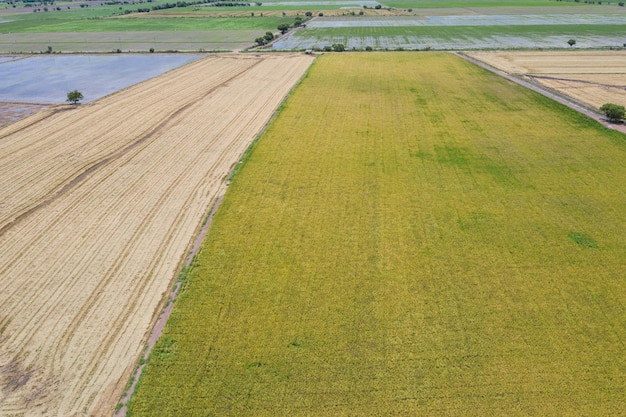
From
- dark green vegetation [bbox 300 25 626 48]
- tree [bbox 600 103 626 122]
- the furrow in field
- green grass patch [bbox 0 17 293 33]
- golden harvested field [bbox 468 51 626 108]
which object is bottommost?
the furrow in field

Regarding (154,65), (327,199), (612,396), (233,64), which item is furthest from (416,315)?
(154,65)

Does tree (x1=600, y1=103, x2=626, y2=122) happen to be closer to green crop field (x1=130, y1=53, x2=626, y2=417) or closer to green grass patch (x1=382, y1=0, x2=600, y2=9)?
green crop field (x1=130, y1=53, x2=626, y2=417)

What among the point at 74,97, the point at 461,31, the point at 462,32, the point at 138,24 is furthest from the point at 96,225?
the point at 138,24

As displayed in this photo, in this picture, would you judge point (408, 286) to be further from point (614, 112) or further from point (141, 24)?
point (141, 24)

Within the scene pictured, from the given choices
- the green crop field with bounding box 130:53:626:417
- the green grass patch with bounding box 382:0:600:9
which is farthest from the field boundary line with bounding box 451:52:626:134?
the green grass patch with bounding box 382:0:600:9

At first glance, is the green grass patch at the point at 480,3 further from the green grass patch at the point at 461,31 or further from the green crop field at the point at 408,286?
the green crop field at the point at 408,286

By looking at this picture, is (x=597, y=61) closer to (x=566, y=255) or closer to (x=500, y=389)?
(x=566, y=255)

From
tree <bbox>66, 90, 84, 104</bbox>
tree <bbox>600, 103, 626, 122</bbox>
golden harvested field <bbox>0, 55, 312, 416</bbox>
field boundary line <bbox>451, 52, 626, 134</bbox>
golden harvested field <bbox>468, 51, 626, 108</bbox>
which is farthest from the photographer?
golden harvested field <bbox>468, 51, 626, 108</bbox>
